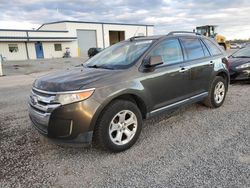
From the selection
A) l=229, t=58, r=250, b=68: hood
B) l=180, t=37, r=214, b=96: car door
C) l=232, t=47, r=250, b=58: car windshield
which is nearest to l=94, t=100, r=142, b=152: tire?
l=180, t=37, r=214, b=96: car door

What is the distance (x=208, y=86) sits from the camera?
4.95m

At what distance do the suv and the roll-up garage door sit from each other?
3570cm

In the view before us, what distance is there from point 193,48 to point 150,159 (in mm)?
2633

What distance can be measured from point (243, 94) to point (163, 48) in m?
3.80

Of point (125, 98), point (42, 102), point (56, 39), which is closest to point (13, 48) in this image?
point (56, 39)

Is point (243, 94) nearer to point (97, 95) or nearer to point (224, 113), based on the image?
point (224, 113)

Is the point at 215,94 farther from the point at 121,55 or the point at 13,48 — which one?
the point at 13,48

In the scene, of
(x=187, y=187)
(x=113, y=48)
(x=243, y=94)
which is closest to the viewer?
(x=187, y=187)

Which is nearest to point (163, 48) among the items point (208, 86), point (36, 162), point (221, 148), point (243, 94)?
point (208, 86)

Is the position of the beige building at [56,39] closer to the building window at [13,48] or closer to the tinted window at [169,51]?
the building window at [13,48]

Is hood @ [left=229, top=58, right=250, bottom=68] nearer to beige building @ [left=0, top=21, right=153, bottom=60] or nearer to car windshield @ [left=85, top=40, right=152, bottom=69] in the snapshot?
car windshield @ [left=85, top=40, right=152, bottom=69]

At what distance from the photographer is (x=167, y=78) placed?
394cm

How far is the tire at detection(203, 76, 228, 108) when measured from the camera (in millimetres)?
5082

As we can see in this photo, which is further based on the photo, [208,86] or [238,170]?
[208,86]
